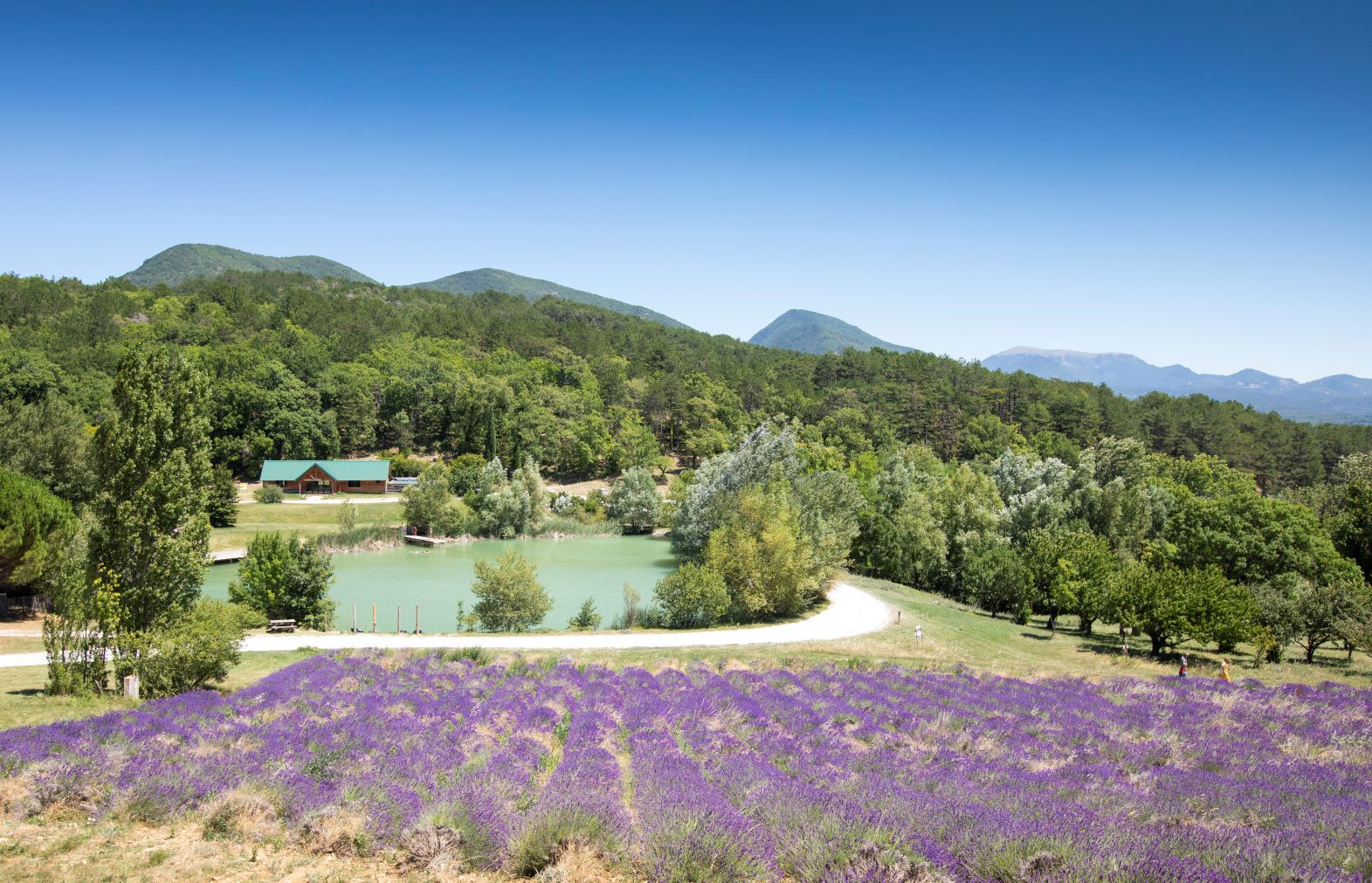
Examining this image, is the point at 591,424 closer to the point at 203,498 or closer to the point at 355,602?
the point at 355,602

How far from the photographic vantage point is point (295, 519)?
6000 cm

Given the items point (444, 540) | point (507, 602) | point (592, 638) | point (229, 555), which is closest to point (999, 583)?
point (592, 638)

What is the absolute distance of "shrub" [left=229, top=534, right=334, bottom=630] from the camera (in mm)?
28391

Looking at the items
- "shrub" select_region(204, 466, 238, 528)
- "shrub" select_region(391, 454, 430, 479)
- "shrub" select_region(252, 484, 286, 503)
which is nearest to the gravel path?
"shrub" select_region(204, 466, 238, 528)

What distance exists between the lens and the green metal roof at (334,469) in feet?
241

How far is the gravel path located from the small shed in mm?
51399

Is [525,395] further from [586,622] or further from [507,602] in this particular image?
[586,622]

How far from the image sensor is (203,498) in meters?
16.9

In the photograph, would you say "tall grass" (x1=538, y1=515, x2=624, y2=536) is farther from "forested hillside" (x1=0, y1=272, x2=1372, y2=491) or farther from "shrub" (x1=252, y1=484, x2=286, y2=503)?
"shrub" (x1=252, y1=484, x2=286, y2=503)

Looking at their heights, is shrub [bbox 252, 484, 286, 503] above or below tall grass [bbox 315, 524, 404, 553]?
above

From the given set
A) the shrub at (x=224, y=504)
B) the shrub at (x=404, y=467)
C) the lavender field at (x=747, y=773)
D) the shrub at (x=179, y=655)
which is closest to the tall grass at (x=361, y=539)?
the shrub at (x=224, y=504)

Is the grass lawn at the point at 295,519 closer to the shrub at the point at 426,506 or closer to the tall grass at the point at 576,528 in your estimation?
the shrub at the point at 426,506

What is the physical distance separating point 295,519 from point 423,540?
1146 centimetres

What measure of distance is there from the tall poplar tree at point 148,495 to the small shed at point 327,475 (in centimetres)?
6147
